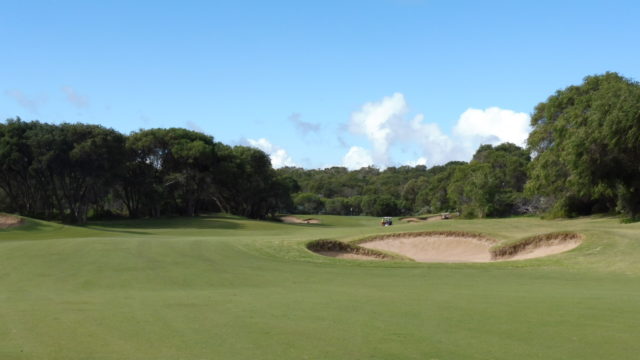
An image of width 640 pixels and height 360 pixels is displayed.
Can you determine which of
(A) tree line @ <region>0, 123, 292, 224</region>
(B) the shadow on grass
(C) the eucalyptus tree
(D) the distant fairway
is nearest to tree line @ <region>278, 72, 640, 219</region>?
(C) the eucalyptus tree

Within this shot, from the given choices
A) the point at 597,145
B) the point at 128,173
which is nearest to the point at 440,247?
the point at 597,145

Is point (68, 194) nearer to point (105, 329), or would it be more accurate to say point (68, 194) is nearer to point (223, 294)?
point (223, 294)

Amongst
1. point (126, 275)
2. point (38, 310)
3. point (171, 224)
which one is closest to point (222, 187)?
point (171, 224)

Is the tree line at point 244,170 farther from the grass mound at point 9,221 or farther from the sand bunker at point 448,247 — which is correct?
the sand bunker at point 448,247

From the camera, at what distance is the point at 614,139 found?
133ft

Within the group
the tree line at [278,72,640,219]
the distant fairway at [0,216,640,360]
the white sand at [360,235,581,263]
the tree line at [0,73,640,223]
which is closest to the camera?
the distant fairway at [0,216,640,360]

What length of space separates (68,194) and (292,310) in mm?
63951

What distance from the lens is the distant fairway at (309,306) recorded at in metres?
8.43

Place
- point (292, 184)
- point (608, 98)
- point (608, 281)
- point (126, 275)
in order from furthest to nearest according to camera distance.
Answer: point (292, 184), point (608, 98), point (126, 275), point (608, 281)

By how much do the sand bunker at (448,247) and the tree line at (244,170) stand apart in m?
15.1

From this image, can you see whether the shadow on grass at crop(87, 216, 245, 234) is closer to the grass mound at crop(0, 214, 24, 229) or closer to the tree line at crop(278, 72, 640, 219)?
the grass mound at crop(0, 214, 24, 229)

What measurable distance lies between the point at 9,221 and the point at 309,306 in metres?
44.4

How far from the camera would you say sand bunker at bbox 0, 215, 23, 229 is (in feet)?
156

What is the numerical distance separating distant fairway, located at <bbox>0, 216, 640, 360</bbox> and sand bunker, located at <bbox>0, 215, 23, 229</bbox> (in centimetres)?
2467
